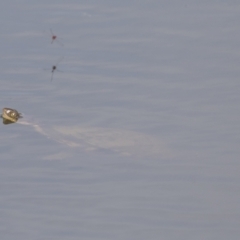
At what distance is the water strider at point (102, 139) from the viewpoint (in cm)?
679

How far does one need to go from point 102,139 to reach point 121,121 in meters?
0.25

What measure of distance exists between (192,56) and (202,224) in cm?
324

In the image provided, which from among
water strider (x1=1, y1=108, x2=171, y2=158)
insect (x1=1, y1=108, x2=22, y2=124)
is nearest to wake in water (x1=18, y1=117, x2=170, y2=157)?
water strider (x1=1, y1=108, x2=171, y2=158)

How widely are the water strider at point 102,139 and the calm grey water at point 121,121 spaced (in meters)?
0.01

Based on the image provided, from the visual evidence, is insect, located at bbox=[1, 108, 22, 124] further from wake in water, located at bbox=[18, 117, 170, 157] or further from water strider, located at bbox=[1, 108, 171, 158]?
wake in water, located at bbox=[18, 117, 170, 157]

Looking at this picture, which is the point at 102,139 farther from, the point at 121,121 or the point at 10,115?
the point at 10,115

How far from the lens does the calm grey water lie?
217 inches

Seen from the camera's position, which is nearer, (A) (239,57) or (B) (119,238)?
(B) (119,238)

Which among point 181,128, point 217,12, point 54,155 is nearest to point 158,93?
point 181,128

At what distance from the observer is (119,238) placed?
5203 mm

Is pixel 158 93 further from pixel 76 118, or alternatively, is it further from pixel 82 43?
pixel 82 43

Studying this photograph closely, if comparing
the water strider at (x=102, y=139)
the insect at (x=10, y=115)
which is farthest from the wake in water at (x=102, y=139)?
the insect at (x=10, y=115)

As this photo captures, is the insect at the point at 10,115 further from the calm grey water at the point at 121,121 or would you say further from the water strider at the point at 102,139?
the calm grey water at the point at 121,121

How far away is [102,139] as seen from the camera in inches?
277
